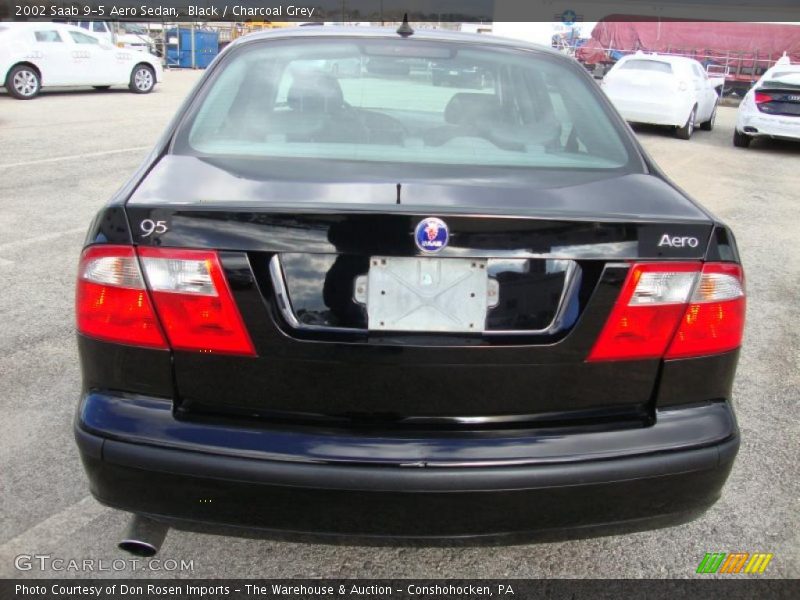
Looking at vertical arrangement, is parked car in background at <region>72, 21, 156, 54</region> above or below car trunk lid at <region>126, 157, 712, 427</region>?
below

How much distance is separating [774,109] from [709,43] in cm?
2176

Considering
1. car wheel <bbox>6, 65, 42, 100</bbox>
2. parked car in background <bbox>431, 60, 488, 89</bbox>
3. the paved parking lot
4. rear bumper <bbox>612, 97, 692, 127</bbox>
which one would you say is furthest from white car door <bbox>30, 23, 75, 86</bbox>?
parked car in background <bbox>431, 60, 488, 89</bbox>

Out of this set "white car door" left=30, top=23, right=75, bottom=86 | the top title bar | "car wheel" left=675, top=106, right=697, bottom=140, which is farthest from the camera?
the top title bar

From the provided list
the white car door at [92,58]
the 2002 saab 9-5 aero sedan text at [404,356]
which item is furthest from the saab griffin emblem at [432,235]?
the white car door at [92,58]

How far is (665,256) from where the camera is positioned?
189 cm

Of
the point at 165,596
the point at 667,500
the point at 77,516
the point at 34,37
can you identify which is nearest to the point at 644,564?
the point at 667,500

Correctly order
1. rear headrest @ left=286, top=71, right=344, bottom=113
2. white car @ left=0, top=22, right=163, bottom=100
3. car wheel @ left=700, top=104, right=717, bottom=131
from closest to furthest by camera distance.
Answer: rear headrest @ left=286, top=71, right=344, bottom=113, white car @ left=0, top=22, right=163, bottom=100, car wheel @ left=700, top=104, right=717, bottom=131

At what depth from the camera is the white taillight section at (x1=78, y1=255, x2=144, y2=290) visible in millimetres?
1868

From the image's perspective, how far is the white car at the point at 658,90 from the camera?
1352 cm

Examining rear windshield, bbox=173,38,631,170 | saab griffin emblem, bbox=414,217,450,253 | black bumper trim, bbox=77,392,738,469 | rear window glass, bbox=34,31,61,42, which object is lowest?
black bumper trim, bbox=77,392,738,469

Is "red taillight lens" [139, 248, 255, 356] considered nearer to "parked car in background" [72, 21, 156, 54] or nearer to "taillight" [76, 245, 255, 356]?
"taillight" [76, 245, 255, 356]

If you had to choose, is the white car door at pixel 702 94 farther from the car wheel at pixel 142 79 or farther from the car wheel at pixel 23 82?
the car wheel at pixel 23 82

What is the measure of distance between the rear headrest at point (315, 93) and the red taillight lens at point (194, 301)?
0.97 meters

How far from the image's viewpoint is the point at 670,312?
1.93 metres
